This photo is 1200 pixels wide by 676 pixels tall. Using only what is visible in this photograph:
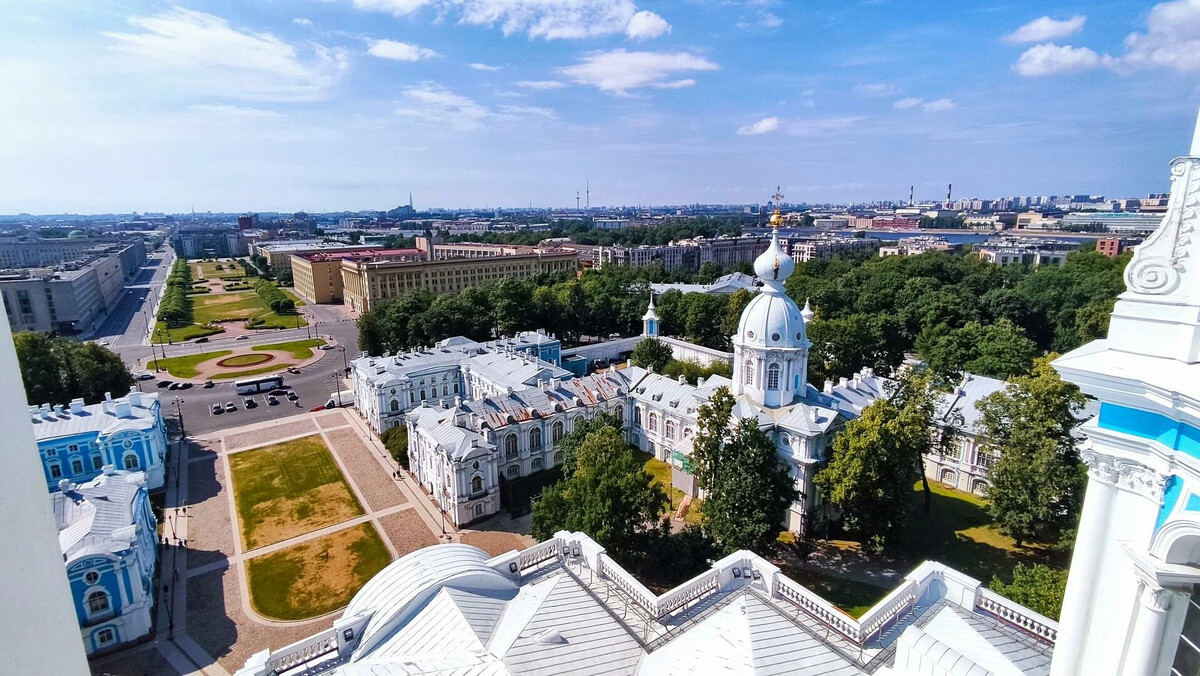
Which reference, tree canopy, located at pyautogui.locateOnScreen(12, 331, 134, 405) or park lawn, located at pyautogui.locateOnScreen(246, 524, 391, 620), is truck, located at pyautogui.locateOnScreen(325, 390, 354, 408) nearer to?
tree canopy, located at pyautogui.locateOnScreen(12, 331, 134, 405)

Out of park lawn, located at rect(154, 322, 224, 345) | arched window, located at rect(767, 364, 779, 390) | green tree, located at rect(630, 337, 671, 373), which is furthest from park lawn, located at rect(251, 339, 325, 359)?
arched window, located at rect(767, 364, 779, 390)

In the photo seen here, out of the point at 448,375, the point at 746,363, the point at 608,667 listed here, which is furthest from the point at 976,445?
the point at 448,375

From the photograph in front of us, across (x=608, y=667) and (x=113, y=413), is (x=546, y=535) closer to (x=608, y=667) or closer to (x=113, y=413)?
(x=608, y=667)

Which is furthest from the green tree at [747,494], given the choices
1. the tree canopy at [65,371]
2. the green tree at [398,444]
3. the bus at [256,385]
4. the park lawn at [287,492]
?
the tree canopy at [65,371]

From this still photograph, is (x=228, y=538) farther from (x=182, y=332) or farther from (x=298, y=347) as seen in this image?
(x=182, y=332)

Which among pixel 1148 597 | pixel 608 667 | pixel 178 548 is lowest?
pixel 178 548

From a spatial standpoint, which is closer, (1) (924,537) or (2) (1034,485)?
(2) (1034,485)

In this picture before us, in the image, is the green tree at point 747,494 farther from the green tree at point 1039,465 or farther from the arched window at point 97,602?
the arched window at point 97,602
